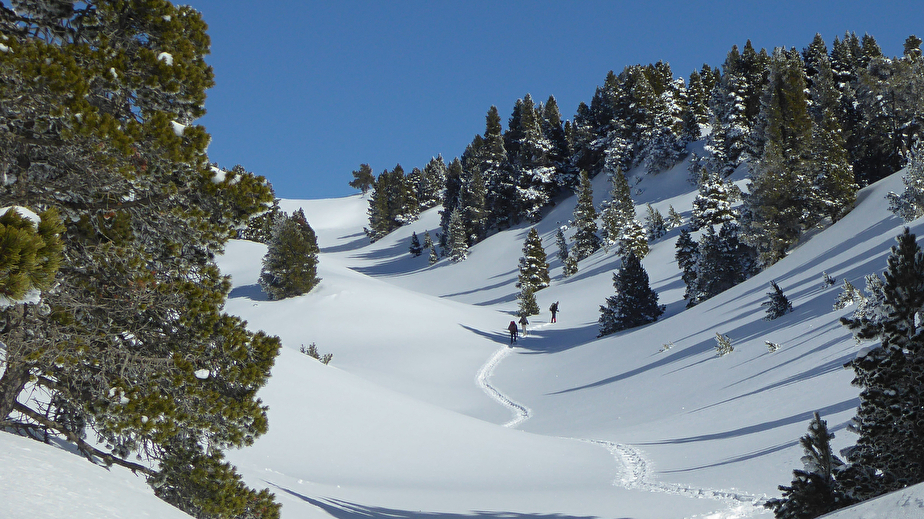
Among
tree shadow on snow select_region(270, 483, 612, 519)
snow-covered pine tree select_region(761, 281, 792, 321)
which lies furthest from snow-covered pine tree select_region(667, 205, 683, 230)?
tree shadow on snow select_region(270, 483, 612, 519)

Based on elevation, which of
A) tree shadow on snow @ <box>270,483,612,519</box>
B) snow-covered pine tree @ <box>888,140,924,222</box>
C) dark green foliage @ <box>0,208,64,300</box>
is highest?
snow-covered pine tree @ <box>888,140,924,222</box>

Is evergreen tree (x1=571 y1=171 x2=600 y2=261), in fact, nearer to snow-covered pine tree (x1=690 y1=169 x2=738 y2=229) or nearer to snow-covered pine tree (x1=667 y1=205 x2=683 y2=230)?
snow-covered pine tree (x1=667 y1=205 x2=683 y2=230)

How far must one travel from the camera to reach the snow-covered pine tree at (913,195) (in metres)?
21.5

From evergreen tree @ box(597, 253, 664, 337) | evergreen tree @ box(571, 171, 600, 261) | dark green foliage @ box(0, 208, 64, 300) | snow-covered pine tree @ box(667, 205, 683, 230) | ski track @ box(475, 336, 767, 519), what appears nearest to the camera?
dark green foliage @ box(0, 208, 64, 300)

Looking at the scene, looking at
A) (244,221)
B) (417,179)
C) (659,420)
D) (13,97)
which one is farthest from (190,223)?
(417,179)

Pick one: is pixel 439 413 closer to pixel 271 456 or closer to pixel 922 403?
pixel 271 456

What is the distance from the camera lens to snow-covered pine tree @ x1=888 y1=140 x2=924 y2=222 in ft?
70.6

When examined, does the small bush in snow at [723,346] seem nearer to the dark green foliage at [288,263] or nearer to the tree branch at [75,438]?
the tree branch at [75,438]

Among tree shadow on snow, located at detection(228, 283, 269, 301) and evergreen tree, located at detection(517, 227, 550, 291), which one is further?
evergreen tree, located at detection(517, 227, 550, 291)

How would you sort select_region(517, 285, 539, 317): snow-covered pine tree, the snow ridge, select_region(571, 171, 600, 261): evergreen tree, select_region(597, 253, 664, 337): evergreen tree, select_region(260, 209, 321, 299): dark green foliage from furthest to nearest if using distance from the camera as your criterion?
select_region(571, 171, 600, 261): evergreen tree, select_region(517, 285, 539, 317): snow-covered pine tree, select_region(260, 209, 321, 299): dark green foliage, select_region(597, 253, 664, 337): evergreen tree, the snow ridge

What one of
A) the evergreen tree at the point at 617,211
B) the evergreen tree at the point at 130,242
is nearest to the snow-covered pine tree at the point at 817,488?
the evergreen tree at the point at 130,242

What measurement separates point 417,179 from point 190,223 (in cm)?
9181

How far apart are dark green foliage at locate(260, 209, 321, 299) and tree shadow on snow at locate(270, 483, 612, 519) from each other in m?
23.5

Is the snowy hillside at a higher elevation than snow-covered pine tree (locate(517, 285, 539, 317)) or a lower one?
lower
